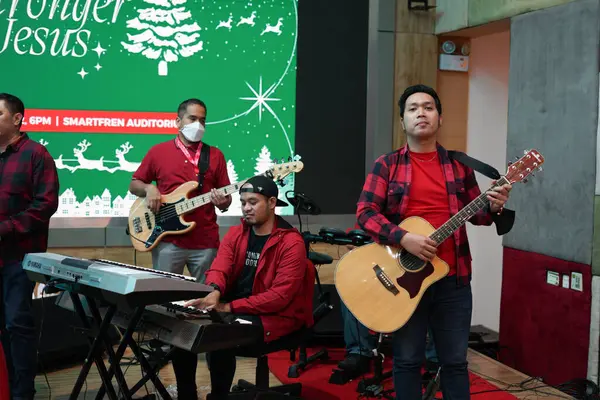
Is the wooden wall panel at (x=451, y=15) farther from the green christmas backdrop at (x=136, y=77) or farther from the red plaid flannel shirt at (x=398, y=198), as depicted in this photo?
the red plaid flannel shirt at (x=398, y=198)

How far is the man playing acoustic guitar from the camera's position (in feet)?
16.2

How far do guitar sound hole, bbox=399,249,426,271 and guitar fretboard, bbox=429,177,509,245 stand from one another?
0.12 m

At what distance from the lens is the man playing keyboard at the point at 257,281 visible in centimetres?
376

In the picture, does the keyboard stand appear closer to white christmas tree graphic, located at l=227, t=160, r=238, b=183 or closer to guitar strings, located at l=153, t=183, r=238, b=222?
guitar strings, located at l=153, t=183, r=238, b=222

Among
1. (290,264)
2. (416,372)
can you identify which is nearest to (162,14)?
(290,264)

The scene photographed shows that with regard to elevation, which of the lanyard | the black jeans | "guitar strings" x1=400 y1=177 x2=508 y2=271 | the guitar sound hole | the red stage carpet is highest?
the lanyard

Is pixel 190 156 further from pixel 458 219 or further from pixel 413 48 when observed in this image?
pixel 413 48

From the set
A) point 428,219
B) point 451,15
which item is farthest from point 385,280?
point 451,15

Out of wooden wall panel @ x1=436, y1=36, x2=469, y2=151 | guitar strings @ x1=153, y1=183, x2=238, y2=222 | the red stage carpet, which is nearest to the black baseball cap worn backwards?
guitar strings @ x1=153, y1=183, x2=238, y2=222

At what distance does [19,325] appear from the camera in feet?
13.1

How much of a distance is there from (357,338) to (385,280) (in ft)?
6.25

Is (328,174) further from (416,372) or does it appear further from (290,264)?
(416,372)

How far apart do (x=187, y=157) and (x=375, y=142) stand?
88.3 inches

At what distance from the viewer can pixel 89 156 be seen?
243 inches
